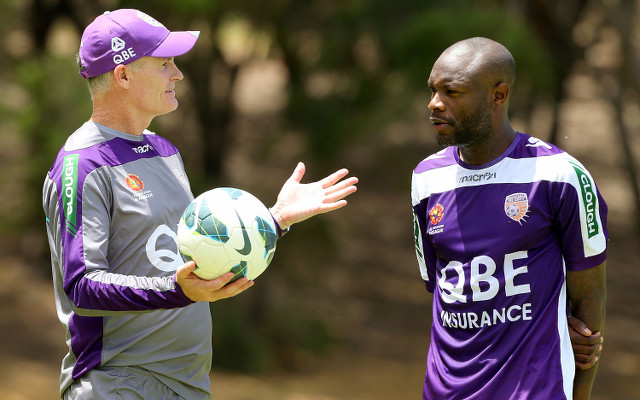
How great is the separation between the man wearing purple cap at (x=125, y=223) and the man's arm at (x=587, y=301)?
3.13ft

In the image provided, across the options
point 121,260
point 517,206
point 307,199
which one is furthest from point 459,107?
point 121,260

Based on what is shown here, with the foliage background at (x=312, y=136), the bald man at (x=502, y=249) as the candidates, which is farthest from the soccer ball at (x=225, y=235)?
the foliage background at (x=312, y=136)

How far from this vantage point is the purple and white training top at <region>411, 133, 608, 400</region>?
10.1ft

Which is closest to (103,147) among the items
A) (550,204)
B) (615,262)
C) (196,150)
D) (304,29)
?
(550,204)

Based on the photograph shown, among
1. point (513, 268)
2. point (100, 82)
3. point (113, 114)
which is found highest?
point (100, 82)

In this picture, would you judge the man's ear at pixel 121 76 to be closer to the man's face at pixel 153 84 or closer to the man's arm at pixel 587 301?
the man's face at pixel 153 84

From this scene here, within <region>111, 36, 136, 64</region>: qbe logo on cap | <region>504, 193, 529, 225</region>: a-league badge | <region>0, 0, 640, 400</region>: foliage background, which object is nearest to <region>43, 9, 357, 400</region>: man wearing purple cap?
<region>111, 36, 136, 64</region>: qbe logo on cap

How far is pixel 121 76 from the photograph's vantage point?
3119mm

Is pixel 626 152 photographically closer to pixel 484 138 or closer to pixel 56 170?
pixel 484 138

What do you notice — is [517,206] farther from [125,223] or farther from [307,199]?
[125,223]

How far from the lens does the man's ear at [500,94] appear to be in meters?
3.28

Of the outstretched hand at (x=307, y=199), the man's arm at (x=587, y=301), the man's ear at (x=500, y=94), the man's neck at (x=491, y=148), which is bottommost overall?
the man's arm at (x=587, y=301)

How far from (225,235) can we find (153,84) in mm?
705

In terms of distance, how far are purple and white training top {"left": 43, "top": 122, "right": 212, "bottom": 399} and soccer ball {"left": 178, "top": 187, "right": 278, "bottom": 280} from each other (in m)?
0.14
